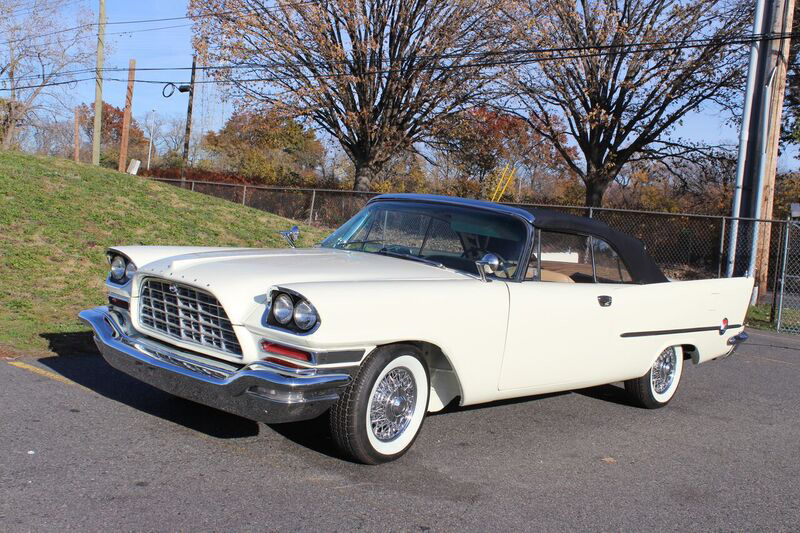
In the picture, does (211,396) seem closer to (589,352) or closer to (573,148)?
(589,352)

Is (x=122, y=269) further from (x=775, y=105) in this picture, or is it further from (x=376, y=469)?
(x=775, y=105)

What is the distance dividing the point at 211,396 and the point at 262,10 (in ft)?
75.0

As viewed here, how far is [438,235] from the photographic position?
5.59m

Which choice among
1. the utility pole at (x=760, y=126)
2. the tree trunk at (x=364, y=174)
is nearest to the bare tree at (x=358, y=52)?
the tree trunk at (x=364, y=174)

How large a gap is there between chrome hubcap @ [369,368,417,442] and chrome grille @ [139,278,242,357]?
0.83 meters

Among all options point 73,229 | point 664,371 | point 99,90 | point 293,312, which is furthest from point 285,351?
point 99,90

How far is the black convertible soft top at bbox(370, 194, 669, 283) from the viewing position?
5.52 meters

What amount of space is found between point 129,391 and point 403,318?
240 centimetres

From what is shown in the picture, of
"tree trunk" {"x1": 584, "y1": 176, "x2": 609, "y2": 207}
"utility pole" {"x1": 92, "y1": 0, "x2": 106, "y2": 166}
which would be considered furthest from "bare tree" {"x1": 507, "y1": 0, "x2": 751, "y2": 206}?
"utility pole" {"x1": 92, "y1": 0, "x2": 106, "y2": 166}

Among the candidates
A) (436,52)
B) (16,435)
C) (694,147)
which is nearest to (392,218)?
(16,435)

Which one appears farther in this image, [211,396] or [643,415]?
[643,415]

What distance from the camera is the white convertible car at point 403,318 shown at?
4012 mm

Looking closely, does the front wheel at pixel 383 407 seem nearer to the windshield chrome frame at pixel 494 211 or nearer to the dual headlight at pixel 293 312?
the dual headlight at pixel 293 312

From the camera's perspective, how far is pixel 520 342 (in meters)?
4.99
